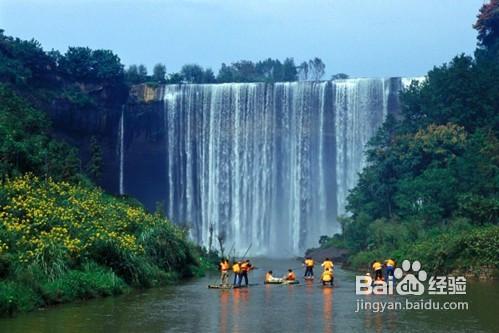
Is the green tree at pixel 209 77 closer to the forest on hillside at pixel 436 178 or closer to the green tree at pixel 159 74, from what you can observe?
the green tree at pixel 159 74

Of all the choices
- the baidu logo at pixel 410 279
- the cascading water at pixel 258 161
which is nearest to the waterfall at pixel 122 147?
the cascading water at pixel 258 161

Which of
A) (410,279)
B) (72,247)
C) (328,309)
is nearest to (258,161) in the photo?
(410,279)

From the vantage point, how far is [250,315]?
18.5 meters

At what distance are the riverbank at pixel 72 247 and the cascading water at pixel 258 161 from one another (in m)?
24.5

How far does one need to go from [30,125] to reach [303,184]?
23.6 metres

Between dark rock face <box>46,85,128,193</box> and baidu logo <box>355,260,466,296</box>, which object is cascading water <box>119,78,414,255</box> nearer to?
dark rock face <box>46,85,128,193</box>

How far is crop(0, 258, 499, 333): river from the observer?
16219 mm

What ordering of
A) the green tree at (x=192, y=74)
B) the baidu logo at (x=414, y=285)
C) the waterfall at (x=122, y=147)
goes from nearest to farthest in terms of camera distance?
the baidu logo at (x=414, y=285) → the waterfall at (x=122, y=147) → the green tree at (x=192, y=74)

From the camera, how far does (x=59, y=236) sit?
23094 millimetres

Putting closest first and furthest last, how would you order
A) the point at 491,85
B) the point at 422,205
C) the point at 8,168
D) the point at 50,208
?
the point at 50,208, the point at 8,168, the point at 422,205, the point at 491,85

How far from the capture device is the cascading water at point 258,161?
55031mm

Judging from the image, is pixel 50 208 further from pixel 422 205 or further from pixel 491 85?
pixel 491 85

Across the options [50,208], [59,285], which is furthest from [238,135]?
[59,285]

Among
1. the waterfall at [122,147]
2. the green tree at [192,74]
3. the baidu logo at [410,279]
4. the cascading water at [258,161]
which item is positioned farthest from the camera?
the green tree at [192,74]
